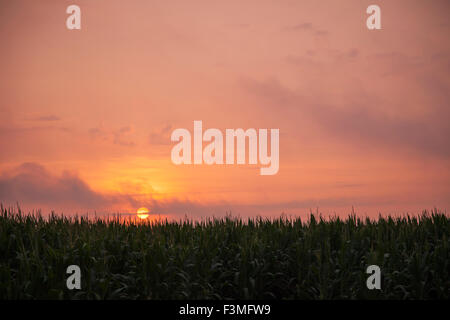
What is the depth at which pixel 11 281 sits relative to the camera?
39.7 feet

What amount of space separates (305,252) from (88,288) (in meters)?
5.81

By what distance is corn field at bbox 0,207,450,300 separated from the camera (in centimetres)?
1187

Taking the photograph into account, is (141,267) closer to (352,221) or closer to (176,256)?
(176,256)

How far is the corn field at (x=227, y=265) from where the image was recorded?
11867mm

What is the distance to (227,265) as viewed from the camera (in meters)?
13.1

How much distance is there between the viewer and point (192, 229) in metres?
15.9

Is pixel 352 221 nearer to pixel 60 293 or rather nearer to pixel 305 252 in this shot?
pixel 305 252

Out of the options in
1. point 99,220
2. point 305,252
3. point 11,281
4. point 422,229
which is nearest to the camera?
point 11,281
